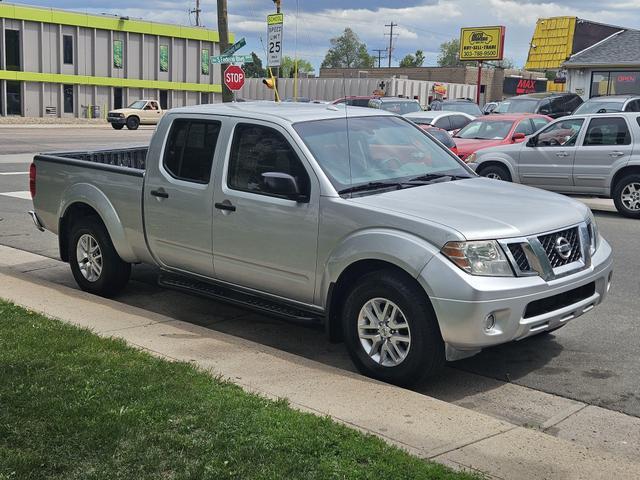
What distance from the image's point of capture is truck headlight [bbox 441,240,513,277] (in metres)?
4.95

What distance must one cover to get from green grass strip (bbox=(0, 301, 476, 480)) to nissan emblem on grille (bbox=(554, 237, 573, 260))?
2.08m

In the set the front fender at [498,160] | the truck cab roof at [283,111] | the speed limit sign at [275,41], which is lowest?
the front fender at [498,160]

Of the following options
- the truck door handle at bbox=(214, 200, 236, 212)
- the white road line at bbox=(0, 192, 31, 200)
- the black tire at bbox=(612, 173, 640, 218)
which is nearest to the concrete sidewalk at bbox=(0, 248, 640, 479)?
the truck door handle at bbox=(214, 200, 236, 212)

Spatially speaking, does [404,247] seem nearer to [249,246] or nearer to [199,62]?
[249,246]

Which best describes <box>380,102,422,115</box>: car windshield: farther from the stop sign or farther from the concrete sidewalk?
the concrete sidewalk

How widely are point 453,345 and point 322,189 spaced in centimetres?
148

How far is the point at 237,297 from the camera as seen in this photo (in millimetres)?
6422

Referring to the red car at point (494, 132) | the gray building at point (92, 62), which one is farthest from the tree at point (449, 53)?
the red car at point (494, 132)

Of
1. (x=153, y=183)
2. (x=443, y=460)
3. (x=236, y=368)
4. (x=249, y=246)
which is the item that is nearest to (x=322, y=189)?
(x=249, y=246)

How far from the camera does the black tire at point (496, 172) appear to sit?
15170mm

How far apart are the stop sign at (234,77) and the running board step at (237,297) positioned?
1500 cm

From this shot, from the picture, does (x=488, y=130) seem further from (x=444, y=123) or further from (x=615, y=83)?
(x=615, y=83)

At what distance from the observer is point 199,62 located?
62.2m

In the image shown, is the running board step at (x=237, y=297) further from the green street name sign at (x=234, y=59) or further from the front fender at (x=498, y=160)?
the green street name sign at (x=234, y=59)
